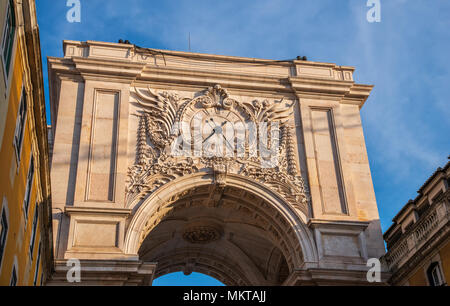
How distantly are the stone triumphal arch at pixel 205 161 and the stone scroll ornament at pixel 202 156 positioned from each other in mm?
50

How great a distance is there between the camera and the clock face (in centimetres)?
2547

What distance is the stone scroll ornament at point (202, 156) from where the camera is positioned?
24.4 m

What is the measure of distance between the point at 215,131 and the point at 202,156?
4.87 ft

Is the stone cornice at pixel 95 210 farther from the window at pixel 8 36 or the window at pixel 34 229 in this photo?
the window at pixel 8 36

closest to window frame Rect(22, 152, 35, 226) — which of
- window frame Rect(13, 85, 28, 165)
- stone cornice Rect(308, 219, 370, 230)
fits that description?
window frame Rect(13, 85, 28, 165)

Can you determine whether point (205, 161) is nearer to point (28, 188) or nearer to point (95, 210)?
point (95, 210)

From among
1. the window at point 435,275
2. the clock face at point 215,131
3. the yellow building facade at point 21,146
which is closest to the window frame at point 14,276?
the yellow building facade at point 21,146

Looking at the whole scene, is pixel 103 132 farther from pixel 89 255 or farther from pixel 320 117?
pixel 320 117

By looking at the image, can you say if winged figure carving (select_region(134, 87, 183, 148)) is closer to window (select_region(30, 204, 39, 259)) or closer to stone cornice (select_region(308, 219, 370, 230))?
stone cornice (select_region(308, 219, 370, 230))

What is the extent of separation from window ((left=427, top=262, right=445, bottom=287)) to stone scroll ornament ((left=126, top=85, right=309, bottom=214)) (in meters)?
6.20

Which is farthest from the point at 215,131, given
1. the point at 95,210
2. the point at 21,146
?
the point at 21,146

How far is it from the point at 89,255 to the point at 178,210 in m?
5.49

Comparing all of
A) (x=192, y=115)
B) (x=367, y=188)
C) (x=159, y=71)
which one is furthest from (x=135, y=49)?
(x=367, y=188)

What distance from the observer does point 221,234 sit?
29.7 m
